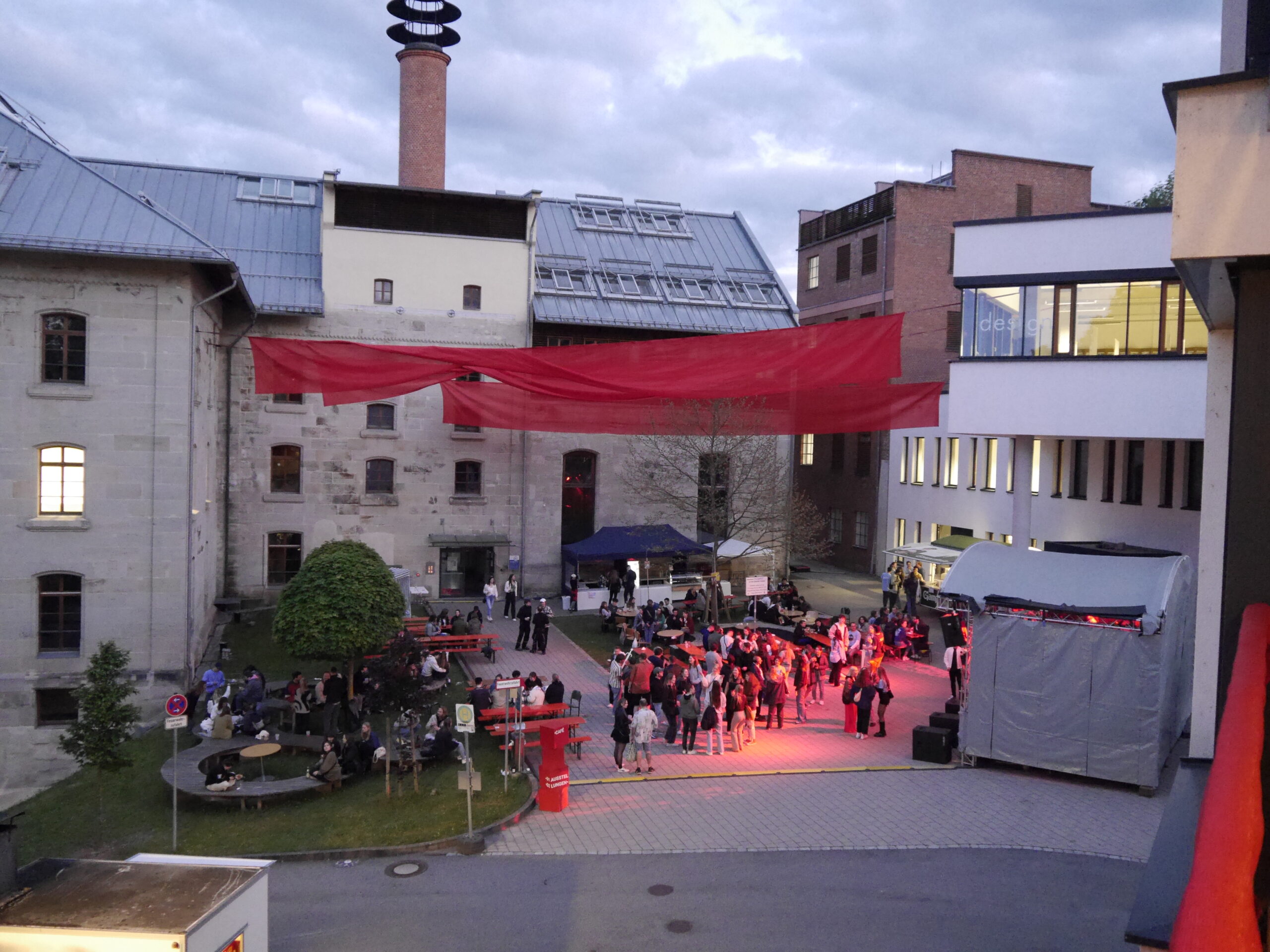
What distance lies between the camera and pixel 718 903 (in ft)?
38.7

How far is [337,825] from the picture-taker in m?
14.8

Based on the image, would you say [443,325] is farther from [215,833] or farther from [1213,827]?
[1213,827]

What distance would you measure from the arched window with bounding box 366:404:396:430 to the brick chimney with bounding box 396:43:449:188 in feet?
30.4

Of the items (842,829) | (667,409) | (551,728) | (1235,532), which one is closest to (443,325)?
(667,409)

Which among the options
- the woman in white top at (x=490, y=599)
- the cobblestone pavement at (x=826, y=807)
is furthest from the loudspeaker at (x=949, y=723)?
the woman in white top at (x=490, y=599)

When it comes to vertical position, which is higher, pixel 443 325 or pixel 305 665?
pixel 443 325

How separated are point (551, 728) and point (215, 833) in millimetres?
5314

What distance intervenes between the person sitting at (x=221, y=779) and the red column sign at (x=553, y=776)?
5080 millimetres

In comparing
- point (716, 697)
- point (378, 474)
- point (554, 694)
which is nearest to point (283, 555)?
point (378, 474)

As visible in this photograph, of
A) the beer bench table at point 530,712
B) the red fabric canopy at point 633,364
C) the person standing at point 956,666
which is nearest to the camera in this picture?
the red fabric canopy at point 633,364

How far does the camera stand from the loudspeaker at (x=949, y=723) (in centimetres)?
1817

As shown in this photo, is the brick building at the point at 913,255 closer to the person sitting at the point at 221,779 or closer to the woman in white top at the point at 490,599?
the woman in white top at the point at 490,599

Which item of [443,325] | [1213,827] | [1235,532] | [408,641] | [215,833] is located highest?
[443,325]

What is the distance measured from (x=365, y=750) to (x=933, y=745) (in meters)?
10.3
